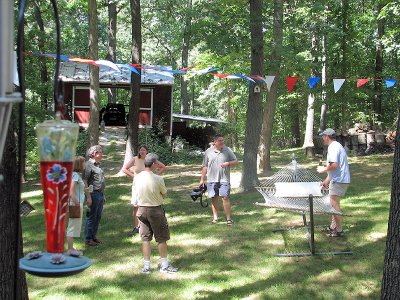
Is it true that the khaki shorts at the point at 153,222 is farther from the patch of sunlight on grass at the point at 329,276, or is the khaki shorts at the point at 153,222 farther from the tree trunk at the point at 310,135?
the tree trunk at the point at 310,135

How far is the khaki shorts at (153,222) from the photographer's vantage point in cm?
568

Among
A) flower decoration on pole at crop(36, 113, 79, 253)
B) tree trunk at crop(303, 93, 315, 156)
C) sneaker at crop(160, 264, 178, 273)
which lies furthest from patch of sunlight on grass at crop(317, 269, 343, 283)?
tree trunk at crop(303, 93, 315, 156)

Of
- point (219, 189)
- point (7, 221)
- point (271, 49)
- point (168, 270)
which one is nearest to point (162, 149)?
point (271, 49)

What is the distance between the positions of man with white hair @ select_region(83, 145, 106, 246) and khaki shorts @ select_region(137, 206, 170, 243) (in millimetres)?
1080

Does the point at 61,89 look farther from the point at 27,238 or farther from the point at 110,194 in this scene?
the point at 110,194

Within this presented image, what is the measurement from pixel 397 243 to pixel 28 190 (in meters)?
10.5

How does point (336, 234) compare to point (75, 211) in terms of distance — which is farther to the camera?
point (336, 234)

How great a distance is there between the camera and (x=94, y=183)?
668 cm

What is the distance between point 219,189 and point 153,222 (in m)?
2.45

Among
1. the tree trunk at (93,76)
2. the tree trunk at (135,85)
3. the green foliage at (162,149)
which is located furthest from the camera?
the green foliage at (162,149)

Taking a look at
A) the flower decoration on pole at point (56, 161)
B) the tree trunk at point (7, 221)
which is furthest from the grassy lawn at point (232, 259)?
the flower decoration on pole at point (56, 161)

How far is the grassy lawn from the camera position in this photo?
5.29 meters

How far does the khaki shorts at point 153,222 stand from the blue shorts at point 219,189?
89.6 inches

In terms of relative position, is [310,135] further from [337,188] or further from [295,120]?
[337,188]
